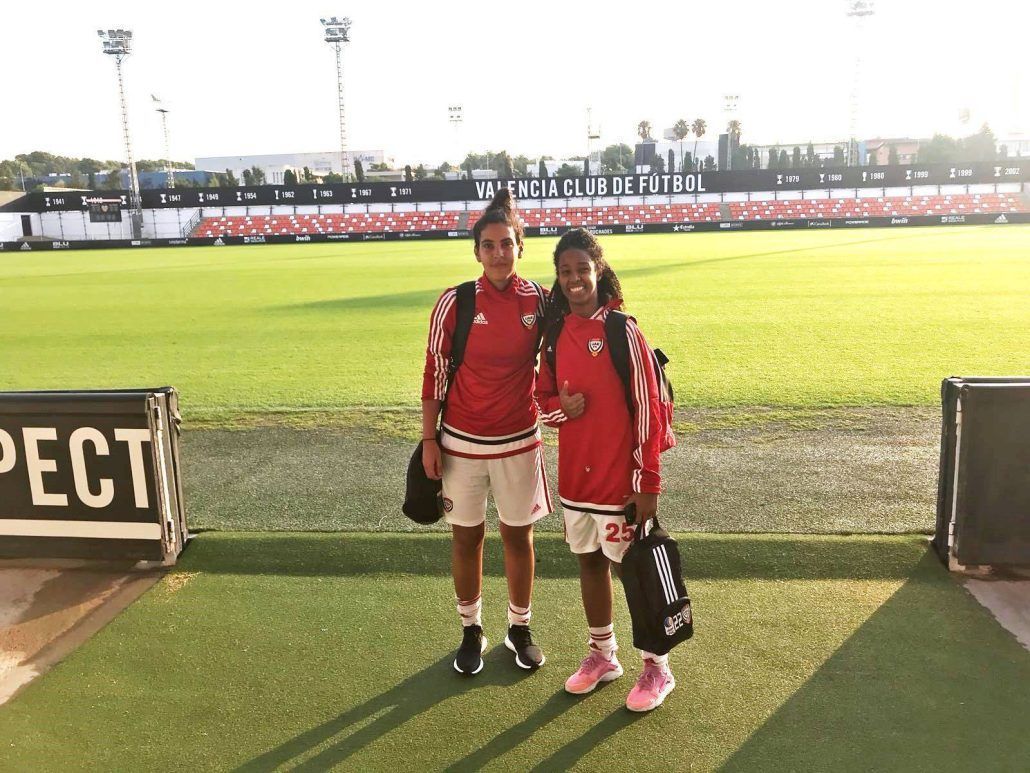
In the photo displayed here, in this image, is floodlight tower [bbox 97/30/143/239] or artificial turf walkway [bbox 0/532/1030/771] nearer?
artificial turf walkway [bbox 0/532/1030/771]

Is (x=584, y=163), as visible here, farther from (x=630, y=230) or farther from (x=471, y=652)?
(x=471, y=652)

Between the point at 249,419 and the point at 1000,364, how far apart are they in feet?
25.8

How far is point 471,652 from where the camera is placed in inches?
130

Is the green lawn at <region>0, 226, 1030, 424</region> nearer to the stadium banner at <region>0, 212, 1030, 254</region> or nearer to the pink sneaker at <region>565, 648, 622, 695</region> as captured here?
the pink sneaker at <region>565, 648, 622, 695</region>

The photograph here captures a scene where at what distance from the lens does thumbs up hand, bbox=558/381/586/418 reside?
2869 millimetres

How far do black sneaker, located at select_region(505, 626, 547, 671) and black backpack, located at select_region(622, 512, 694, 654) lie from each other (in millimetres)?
519

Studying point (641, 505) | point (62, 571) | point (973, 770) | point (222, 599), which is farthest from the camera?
point (62, 571)

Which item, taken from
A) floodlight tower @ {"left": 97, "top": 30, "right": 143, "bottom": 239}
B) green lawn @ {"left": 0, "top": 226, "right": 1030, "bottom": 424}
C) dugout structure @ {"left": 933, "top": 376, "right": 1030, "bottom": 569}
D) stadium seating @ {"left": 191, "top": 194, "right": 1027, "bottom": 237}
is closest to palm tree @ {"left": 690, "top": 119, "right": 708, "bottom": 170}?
stadium seating @ {"left": 191, "top": 194, "right": 1027, "bottom": 237}

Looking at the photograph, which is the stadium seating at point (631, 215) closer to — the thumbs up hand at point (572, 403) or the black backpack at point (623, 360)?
the black backpack at point (623, 360)

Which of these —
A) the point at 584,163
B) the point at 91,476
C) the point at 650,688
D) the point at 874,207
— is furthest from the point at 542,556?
the point at 584,163

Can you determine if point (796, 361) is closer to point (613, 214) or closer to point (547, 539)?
point (547, 539)

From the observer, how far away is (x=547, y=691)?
3.12 m

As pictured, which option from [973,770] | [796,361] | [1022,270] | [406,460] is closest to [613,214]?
[1022,270]

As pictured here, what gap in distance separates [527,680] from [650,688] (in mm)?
492
